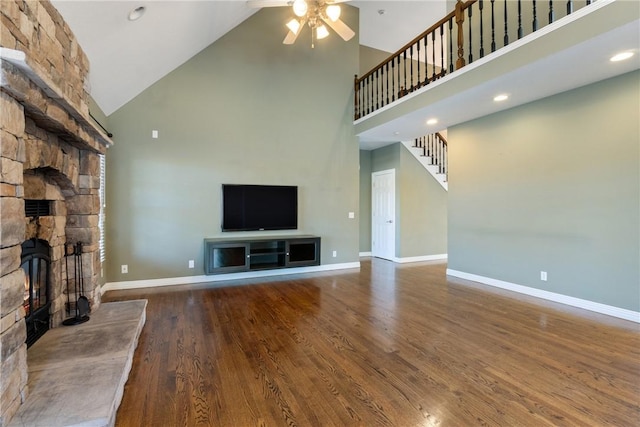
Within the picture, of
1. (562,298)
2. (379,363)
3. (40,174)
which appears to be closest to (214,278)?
(40,174)

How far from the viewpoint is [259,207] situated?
5199 mm

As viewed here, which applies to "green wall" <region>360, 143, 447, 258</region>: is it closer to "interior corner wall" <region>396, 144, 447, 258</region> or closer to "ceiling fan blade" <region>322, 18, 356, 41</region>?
"interior corner wall" <region>396, 144, 447, 258</region>

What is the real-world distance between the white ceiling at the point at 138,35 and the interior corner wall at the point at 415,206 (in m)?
4.05

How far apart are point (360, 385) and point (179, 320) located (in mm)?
2116

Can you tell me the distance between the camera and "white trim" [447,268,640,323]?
3.30 metres

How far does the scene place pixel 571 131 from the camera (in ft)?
12.4

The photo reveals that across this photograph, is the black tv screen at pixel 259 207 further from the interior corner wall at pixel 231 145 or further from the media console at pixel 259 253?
the media console at pixel 259 253

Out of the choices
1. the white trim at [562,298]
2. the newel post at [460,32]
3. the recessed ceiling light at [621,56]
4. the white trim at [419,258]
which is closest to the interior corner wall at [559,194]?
the white trim at [562,298]

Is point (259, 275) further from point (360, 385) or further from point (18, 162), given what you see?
point (18, 162)

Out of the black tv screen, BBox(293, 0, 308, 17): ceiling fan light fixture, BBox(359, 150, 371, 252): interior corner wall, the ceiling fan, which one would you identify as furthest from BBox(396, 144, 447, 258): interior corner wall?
BBox(293, 0, 308, 17): ceiling fan light fixture

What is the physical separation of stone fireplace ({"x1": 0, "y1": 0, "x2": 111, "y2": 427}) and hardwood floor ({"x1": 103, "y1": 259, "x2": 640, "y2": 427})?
27.8 inches

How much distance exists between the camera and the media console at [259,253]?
15.2 ft

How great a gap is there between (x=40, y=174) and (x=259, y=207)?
3.06 m

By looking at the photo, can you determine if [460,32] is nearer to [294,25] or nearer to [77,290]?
[294,25]
